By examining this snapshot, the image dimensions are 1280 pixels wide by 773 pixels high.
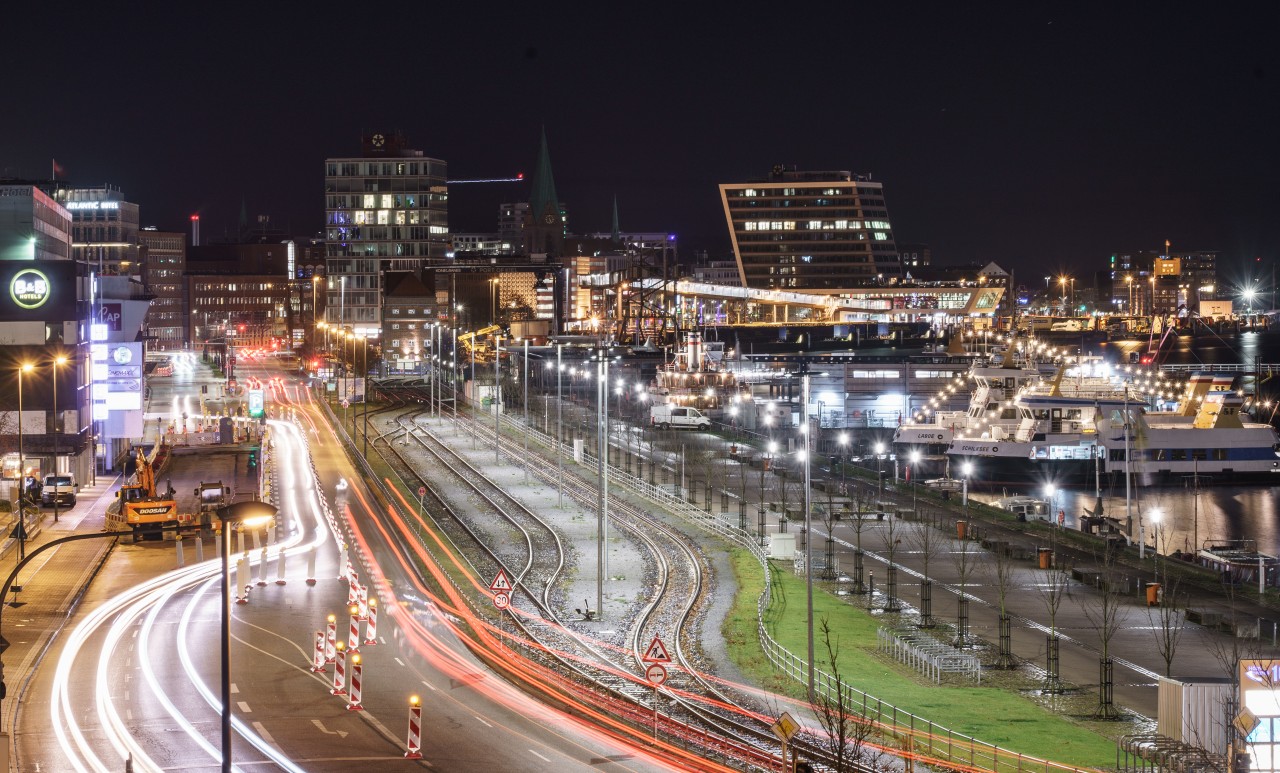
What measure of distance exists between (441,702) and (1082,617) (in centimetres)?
1585

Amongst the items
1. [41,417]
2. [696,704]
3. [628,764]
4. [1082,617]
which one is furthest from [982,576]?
[41,417]

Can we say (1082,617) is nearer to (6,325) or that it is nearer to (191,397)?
(6,325)

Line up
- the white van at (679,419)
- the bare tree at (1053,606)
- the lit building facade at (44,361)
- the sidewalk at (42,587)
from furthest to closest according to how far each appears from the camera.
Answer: the white van at (679,419) < the lit building facade at (44,361) < the sidewalk at (42,587) < the bare tree at (1053,606)

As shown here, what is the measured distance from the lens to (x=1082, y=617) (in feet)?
108

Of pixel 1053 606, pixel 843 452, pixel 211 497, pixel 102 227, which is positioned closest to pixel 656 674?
pixel 1053 606

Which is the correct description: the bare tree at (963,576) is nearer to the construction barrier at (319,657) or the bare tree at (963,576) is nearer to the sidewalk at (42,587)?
the construction barrier at (319,657)

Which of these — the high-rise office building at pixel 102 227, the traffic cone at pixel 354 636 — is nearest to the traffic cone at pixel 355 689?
the traffic cone at pixel 354 636

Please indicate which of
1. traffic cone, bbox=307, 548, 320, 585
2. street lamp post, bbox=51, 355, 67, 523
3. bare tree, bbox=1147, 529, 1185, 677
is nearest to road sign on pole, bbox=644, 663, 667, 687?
→ bare tree, bbox=1147, 529, 1185, 677

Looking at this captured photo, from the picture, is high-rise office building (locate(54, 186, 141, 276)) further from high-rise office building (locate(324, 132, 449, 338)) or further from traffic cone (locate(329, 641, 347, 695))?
traffic cone (locate(329, 641, 347, 695))

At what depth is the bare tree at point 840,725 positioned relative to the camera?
17578 mm

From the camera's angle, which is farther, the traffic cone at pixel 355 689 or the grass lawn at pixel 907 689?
the traffic cone at pixel 355 689

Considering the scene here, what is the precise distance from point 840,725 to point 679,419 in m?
68.0

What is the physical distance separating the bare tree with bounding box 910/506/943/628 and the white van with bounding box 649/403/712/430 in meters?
36.2

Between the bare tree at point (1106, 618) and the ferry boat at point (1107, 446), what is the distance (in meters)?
28.2
